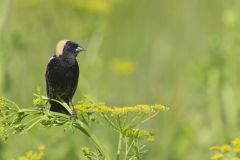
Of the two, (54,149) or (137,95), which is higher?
(137,95)

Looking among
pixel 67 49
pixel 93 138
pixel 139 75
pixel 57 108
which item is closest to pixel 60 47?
pixel 67 49

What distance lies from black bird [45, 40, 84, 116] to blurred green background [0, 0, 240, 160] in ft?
6.85

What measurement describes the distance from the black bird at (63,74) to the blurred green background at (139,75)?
2088 millimetres

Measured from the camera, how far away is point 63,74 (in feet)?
16.6

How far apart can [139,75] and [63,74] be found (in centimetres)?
449

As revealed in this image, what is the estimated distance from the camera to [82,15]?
8734 millimetres

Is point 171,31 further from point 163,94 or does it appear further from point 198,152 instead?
point 198,152

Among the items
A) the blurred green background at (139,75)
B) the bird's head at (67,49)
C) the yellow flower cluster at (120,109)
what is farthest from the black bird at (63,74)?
the blurred green background at (139,75)

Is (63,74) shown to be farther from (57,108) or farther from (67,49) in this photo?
(57,108)

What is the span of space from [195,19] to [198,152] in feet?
7.02

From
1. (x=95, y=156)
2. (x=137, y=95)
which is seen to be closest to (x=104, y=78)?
(x=137, y=95)

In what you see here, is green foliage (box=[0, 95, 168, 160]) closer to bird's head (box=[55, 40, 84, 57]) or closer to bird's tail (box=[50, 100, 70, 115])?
bird's tail (box=[50, 100, 70, 115])

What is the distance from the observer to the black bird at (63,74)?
4996 millimetres

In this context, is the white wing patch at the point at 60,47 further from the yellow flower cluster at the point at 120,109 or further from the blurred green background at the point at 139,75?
the blurred green background at the point at 139,75
